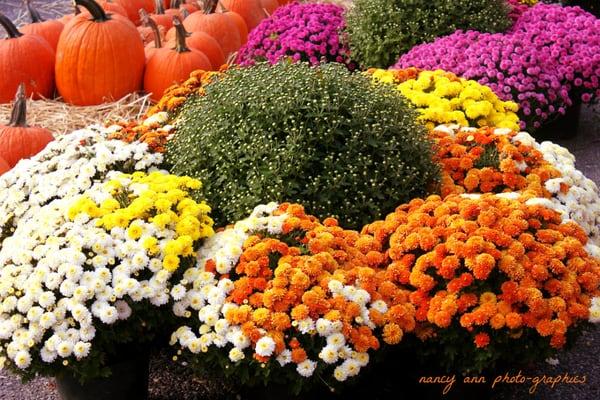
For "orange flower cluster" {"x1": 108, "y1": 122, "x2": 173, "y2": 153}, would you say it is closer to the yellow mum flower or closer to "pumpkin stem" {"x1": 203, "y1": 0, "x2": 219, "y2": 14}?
the yellow mum flower

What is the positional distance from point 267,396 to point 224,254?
19.5 inches

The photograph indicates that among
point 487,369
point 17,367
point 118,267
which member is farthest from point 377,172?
point 17,367

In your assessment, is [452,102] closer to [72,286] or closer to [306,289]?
[306,289]

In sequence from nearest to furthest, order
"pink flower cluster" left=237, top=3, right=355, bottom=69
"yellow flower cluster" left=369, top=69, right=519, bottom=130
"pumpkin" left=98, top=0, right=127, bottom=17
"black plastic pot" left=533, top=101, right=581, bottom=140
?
1. "yellow flower cluster" left=369, top=69, right=519, bottom=130
2. "black plastic pot" left=533, top=101, right=581, bottom=140
3. "pink flower cluster" left=237, top=3, right=355, bottom=69
4. "pumpkin" left=98, top=0, right=127, bottom=17

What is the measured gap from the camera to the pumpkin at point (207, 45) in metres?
5.93

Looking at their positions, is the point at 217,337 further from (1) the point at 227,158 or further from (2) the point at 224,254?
(1) the point at 227,158

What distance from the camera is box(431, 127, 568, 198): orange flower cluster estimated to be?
3.57 m

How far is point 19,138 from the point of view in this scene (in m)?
4.55

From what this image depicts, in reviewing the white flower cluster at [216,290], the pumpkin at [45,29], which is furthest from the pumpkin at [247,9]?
the white flower cluster at [216,290]

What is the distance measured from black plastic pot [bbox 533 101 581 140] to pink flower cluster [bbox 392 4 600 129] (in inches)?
6.0

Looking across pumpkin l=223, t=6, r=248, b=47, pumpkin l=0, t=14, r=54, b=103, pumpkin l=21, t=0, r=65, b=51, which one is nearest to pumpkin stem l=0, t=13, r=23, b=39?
pumpkin l=0, t=14, r=54, b=103

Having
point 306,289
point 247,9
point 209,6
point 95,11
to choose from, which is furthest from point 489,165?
point 247,9

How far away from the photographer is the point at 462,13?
553 cm

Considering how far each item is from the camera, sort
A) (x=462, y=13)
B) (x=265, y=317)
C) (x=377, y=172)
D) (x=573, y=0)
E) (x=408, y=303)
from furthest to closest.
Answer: (x=573, y=0)
(x=462, y=13)
(x=377, y=172)
(x=408, y=303)
(x=265, y=317)
